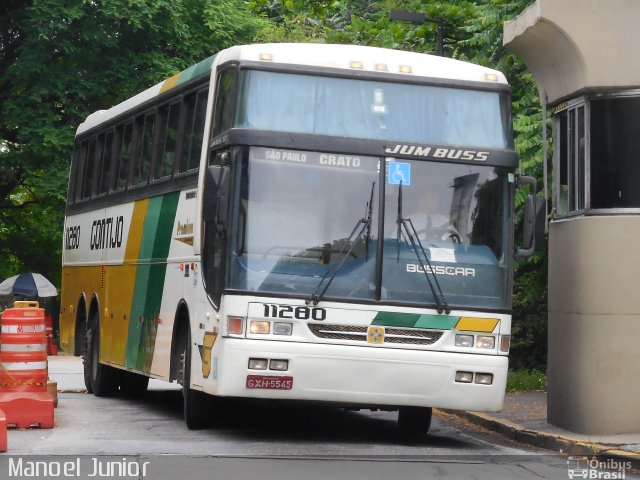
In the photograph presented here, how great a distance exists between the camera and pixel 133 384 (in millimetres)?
20969

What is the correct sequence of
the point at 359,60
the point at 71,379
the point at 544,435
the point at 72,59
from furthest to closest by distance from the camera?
1. the point at 72,59
2. the point at 71,379
3. the point at 544,435
4. the point at 359,60

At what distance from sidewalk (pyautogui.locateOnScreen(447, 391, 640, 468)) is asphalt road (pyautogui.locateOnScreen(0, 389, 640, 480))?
0.69 feet

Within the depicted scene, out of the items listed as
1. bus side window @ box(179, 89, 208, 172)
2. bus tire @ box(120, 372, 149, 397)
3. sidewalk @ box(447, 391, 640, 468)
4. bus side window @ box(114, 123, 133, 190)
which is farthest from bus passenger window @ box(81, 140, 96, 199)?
sidewalk @ box(447, 391, 640, 468)

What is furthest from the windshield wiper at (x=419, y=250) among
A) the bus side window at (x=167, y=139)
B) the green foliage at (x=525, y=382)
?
the green foliage at (x=525, y=382)

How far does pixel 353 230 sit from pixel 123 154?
23.0ft

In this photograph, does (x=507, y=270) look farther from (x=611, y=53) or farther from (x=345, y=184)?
(x=611, y=53)

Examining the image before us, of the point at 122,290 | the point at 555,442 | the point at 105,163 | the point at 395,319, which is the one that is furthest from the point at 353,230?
the point at 105,163

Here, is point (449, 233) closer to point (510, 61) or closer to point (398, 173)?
point (398, 173)

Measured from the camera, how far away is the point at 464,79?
14.0 m

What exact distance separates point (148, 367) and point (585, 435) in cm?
531

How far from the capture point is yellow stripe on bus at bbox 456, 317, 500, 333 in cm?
1338

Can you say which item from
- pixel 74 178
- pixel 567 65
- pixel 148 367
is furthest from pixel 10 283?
pixel 567 65

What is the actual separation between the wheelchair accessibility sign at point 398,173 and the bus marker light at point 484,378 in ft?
6.27

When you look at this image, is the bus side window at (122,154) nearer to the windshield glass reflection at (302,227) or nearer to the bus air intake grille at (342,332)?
the windshield glass reflection at (302,227)
